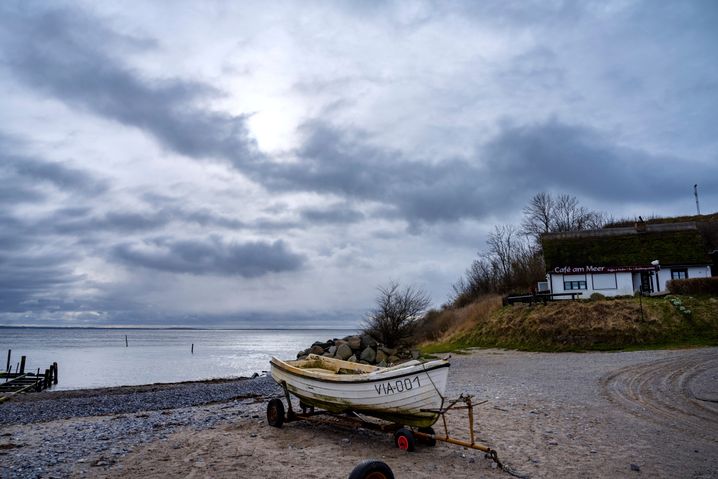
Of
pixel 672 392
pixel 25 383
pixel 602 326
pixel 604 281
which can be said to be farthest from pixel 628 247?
pixel 25 383

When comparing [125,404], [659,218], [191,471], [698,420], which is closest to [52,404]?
[125,404]

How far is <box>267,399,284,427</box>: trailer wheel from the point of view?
12.3 m

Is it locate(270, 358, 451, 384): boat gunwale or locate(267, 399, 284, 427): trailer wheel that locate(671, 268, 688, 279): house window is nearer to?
locate(270, 358, 451, 384): boat gunwale

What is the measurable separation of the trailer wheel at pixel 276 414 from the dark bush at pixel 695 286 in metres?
32.2

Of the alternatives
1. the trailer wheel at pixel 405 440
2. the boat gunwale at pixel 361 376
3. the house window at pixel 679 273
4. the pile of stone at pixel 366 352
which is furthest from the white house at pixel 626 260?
the trailer wheel at pixel 405 440

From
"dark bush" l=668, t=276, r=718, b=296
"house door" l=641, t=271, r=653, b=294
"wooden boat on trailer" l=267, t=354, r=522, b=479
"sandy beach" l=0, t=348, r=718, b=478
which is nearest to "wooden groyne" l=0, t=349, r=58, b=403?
"sandy beach" l=0, t=348, r=718, b=478

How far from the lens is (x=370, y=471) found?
6430mm

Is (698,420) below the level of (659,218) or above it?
below

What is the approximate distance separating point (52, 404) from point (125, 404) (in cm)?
453

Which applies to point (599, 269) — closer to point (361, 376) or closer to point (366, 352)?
point (366, 352)

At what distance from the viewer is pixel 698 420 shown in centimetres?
1207

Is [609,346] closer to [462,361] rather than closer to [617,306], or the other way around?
[617,306]

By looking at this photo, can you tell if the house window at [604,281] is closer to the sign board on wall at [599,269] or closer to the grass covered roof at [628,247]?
the sign board on wall at [599,269]

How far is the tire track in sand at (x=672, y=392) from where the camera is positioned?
39.5 feet
